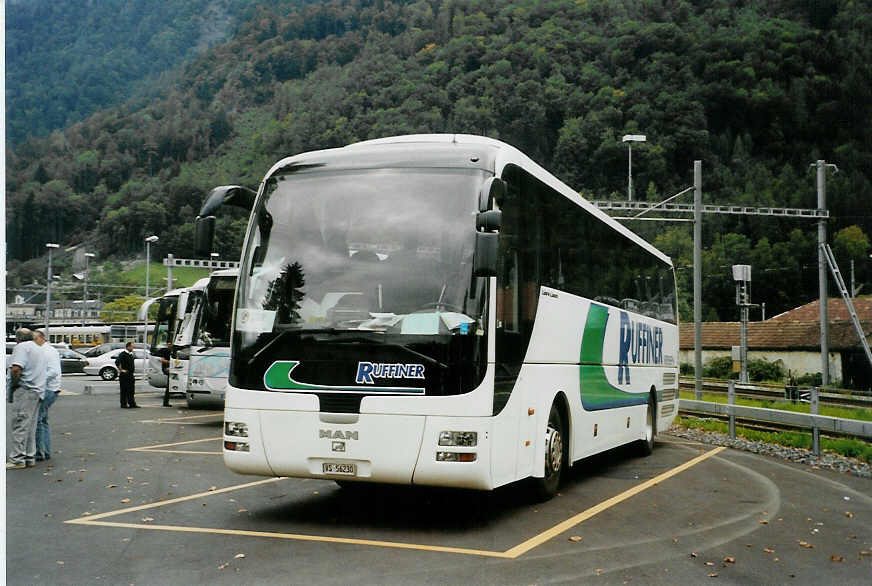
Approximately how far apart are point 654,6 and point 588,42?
1994 centimetres

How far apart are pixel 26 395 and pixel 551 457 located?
290 inches

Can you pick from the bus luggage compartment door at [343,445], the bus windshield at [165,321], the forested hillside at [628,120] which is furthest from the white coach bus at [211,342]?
the forested hillside at [628,120]

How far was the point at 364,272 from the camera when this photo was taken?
8.11 metres

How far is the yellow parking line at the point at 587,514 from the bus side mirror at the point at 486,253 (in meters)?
2.28

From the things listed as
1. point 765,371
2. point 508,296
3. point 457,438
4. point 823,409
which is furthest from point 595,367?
point 765,371

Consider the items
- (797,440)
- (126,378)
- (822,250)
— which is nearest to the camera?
(797,440)

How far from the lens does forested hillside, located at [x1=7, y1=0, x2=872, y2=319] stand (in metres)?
81.5

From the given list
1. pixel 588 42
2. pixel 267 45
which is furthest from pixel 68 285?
pixel 267 45

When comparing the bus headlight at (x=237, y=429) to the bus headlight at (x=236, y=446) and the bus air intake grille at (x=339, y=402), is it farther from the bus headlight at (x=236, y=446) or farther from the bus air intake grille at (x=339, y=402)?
the bus air intake grille at (x=339, y=402)

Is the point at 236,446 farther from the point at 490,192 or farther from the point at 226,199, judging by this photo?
the point at 490,192

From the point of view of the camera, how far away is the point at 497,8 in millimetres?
115188

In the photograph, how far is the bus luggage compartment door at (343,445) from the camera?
25.5 feet

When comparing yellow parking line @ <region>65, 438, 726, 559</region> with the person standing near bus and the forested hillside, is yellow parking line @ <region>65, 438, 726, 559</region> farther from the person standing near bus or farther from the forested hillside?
the forested hillside

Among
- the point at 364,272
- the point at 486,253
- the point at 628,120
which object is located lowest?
the point at 364,272
